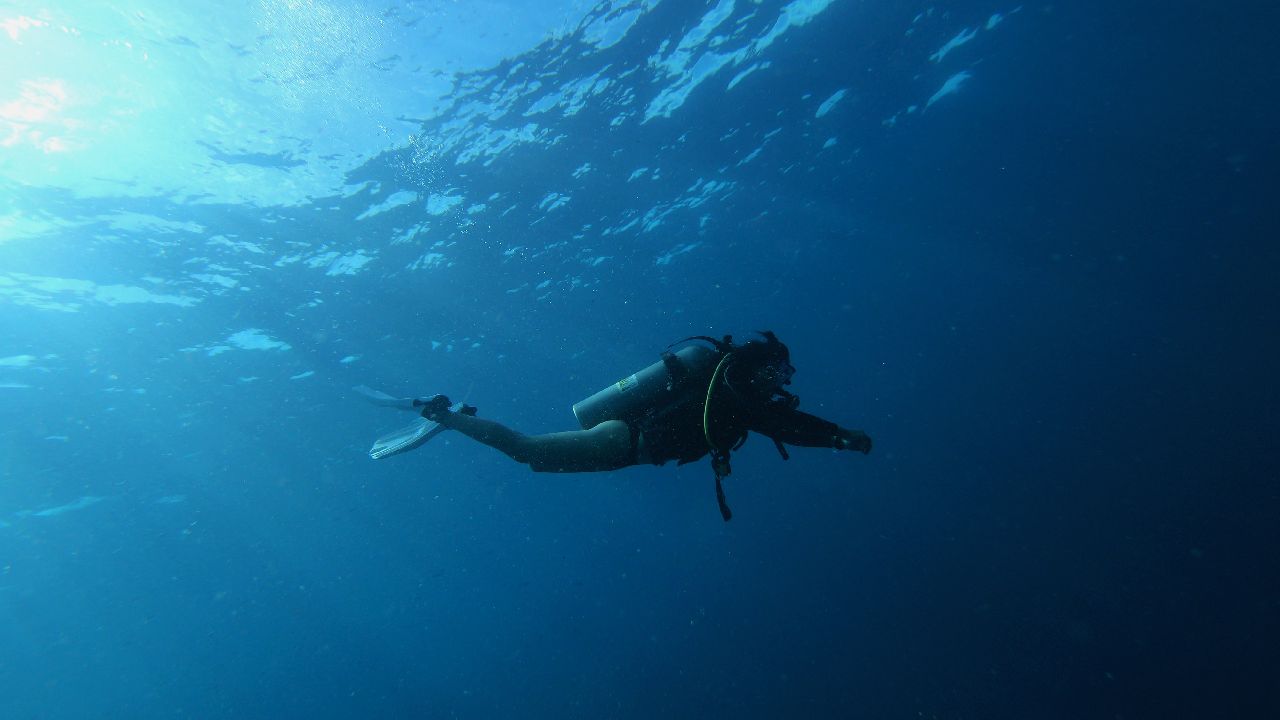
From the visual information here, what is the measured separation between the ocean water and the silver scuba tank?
9.50 metres

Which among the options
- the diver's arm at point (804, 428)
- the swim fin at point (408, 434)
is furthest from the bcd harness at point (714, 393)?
the swim fin at point (408, 434)

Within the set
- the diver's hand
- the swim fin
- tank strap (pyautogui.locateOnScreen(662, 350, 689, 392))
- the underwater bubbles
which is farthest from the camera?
the underwater bubbles

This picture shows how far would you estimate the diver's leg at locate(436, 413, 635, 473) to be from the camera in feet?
15.6

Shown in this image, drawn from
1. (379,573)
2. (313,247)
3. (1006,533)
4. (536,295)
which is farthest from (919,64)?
(379,573)

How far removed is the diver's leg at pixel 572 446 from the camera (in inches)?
188

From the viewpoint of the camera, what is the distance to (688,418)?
4762mm

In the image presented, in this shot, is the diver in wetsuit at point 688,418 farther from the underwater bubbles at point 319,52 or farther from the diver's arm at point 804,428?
the underwater bubbles at point 319,52

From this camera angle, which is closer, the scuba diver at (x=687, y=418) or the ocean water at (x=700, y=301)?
the scuba diver at (x=687, y=418)

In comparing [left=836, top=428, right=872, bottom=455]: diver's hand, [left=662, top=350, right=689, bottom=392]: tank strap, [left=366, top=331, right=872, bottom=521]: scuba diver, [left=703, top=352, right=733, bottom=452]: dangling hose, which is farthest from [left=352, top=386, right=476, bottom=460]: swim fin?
[left=836, top=428, right=872, bottom=455]: diver's hand

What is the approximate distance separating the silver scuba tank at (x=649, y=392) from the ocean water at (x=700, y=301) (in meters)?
9.50

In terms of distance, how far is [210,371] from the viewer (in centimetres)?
2042

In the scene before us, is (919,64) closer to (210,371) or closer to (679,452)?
(679,452)

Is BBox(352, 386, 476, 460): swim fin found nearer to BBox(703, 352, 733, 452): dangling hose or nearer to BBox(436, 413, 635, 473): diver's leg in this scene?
BBox(436, 413, 635, 473): diver's leg

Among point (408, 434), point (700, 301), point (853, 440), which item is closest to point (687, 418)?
point (853, 440)
